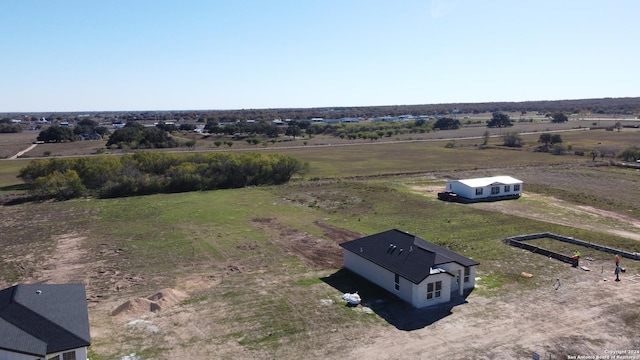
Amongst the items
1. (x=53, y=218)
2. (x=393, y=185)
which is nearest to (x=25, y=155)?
(x=53, y=218)

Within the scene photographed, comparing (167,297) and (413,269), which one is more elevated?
(413,269)

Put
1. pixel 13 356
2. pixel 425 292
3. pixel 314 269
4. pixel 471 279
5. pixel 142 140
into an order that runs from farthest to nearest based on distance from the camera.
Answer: pixel 142 140, pixel 314 269, pixel 471 279, pixel 425 292, pixel 13 356

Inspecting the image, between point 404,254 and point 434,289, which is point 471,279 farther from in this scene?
point 404,254

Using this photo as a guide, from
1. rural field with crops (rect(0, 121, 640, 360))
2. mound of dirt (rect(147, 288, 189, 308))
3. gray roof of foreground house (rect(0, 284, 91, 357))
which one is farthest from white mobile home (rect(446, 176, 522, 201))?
gray roof of foreground house (rect(0, 284, 91, 357))

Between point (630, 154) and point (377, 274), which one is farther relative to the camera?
point (630, 154)

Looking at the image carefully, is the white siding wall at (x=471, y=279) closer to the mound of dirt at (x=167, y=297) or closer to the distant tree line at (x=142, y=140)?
the mound of dirt at (x=167, y=297)

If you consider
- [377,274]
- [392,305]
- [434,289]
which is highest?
[434,289]

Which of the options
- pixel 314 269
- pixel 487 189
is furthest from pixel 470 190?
pixel 314 269
